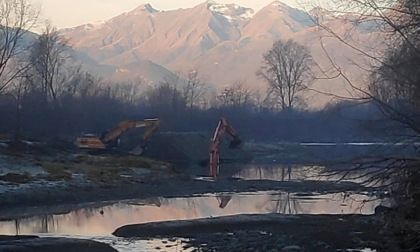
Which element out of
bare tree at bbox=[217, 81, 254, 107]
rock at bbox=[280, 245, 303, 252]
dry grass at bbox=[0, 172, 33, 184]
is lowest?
rock at bbox=[280, 245, 303, 252]

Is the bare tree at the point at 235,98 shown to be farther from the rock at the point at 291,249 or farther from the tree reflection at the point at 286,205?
the rock at the point at 291,249

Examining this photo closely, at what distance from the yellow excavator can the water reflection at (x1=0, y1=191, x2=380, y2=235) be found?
21.7 m

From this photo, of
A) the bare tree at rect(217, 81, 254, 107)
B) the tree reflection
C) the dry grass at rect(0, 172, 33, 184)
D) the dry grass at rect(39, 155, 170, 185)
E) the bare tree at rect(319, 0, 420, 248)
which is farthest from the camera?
the bare tree at rect(217, 81, 254, 107)

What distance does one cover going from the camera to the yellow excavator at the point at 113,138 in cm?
5428

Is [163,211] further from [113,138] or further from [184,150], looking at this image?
[184,150]

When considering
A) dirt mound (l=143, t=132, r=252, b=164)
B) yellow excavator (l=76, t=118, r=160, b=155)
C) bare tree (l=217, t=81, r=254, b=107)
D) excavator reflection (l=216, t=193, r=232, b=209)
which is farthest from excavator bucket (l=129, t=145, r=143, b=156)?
bare tree (l=217, t=81, r=254, b=107)

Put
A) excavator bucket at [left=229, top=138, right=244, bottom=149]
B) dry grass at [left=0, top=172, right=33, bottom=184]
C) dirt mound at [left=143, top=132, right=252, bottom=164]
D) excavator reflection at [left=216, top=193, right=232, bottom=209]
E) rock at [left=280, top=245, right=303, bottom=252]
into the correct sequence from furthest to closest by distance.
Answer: dirt mound at [left=143, top=132, right=252, bottom=164]
excavator bucket at [left=229, top=138, right=244, bottom=149]
dry grass at [left=0, top=172, right=33, bottom=184]
excavator reflection at [left=216, top=193, right=232, bottom=209]
rock at [left=280, top=245, right=303, bottom=252]

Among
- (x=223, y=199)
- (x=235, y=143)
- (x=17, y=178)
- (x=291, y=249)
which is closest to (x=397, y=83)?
(x=291, y=249)

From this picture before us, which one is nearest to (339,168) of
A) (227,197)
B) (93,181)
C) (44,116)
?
(227,197)

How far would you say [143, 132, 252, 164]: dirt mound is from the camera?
6525 cm

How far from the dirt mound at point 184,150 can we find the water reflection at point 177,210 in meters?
29.7

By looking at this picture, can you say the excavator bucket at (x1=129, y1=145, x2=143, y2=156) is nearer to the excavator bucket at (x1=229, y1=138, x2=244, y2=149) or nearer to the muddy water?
the excavator bucket at (x1=229, y1=138, x2=244, y2=149)

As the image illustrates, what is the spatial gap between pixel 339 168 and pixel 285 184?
28.3 meters

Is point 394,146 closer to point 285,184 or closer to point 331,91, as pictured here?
point 331,91
